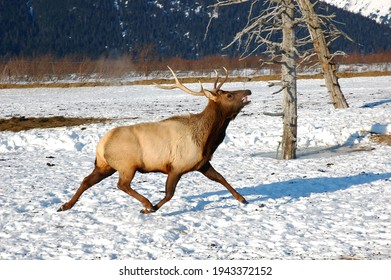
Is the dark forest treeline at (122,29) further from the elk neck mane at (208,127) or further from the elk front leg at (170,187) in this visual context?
the elk front leg at (170,187)

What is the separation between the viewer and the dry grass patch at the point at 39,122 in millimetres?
21344

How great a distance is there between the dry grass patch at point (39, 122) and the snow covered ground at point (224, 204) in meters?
3.02

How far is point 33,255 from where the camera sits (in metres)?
7.24

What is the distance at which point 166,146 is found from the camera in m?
9.00

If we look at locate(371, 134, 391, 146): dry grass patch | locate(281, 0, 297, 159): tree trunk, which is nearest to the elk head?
locate(281, 0, 297, 159): tree trunk

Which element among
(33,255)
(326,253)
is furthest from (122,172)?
(326,253)

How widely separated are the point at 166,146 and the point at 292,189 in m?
2.87

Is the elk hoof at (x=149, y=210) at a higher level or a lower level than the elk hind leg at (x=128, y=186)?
lower

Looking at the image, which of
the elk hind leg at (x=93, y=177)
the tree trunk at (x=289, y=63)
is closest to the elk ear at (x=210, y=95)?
the elk hind leg at (x=93, y=177)

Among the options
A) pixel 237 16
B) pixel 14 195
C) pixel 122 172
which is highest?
pixel 237 16

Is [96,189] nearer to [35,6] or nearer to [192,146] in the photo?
[192,146]

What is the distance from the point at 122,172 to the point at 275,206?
8.00 feet

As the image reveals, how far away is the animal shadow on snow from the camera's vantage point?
10.1 metres

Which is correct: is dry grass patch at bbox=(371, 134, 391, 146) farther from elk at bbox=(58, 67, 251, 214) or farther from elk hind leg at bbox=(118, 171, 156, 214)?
elk hind leg at bbox=(118, 171, 156, 214)
